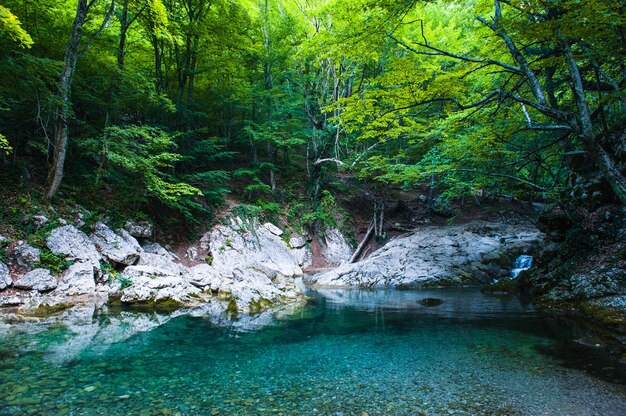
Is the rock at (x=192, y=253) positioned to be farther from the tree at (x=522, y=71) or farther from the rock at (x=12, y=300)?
the tree at (x=522, y=71)

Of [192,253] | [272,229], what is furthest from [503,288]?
[192,253]

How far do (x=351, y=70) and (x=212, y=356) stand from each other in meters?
18.4

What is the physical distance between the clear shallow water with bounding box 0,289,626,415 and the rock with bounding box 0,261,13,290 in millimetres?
1950

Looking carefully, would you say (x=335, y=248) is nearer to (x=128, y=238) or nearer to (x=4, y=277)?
(x=128, y=238)

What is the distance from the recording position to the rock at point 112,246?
10.3 metres

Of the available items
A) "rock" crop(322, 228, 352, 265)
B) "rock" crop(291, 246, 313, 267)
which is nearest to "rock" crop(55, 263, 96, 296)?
"rock" crop(291, 246, 313, 267)

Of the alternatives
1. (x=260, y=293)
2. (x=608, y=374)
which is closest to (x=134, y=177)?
(x=260, y=293)

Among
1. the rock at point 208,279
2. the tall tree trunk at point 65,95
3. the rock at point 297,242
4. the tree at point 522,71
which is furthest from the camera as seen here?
the rock at point 297,242

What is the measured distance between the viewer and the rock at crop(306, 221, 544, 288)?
14.3 m

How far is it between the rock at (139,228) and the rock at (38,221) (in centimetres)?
279

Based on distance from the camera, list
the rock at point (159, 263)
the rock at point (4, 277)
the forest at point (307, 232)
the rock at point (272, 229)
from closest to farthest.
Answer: the forest at point (307, 232) < the rock at point (4, 277) < the rock at point (159, 263) < the rock at point (272, 229)

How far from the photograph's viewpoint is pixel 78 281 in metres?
8.88

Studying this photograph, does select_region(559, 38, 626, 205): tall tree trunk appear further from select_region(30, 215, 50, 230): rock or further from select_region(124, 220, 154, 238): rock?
select_region(124, 220, 154, 238): rock

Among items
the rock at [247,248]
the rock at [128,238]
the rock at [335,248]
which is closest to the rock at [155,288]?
the rock at [128,238]
